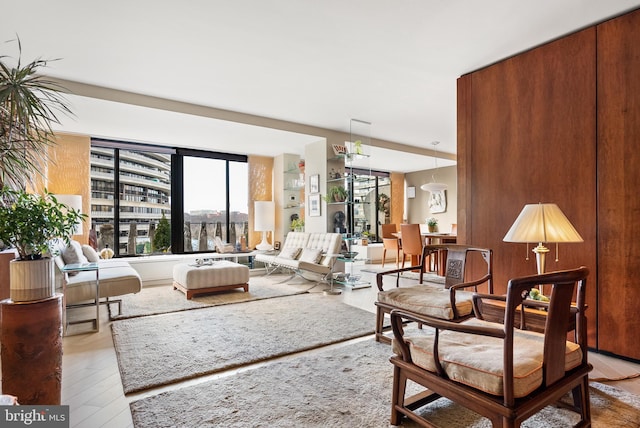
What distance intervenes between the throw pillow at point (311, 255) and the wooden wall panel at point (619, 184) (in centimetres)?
346

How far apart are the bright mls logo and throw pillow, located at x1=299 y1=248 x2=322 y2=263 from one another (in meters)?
3.69

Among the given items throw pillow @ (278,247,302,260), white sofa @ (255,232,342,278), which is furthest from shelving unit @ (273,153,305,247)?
throw pillow @ (278,247,302,260)

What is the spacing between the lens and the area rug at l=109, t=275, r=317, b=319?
4004 millimetres

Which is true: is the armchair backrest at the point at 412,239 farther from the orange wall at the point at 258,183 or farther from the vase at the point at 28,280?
the vase at the point at 28,280

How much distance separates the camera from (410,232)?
21.6ft

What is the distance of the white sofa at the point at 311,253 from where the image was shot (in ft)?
16.8

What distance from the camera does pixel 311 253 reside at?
5418mm

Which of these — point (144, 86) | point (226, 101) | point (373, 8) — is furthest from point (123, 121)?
point (373, 8)

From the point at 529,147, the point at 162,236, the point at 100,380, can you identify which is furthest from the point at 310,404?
the point at 162,236

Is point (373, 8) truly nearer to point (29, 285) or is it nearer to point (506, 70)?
point (506, 70)

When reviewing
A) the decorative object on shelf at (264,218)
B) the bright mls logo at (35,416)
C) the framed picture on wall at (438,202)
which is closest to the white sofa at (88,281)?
the bright mls logo at (35,416)

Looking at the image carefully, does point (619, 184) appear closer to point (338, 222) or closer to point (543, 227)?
point (543, 227)

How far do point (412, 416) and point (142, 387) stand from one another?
167 cm

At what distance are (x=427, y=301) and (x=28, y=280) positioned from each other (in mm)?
2531
